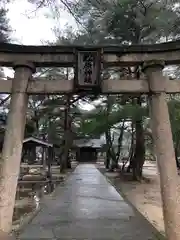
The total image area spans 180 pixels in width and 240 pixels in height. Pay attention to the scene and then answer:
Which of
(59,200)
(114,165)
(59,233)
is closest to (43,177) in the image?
(59,200)

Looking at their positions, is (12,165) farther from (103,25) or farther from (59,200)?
(103,25)

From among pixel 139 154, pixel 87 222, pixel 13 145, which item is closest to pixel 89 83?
pixel 13 145

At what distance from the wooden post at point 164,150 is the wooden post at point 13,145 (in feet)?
7.90

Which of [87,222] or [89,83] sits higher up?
[89,83]

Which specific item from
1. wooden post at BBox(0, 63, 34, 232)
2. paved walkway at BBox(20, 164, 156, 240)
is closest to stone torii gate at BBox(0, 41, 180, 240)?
wooden post at BBox(0, 63, 34, 232)

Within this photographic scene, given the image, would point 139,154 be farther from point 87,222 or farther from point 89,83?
point 89,83

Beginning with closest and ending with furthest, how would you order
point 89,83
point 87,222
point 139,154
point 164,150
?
point 164,150 < point 89,83 < point 87,222 < point 139,154

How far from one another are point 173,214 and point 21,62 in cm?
394

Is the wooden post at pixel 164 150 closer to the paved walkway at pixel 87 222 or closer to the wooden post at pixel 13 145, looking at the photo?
the paved walkway at pixel 87 222

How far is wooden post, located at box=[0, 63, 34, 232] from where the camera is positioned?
568cm

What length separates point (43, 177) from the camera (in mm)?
21672

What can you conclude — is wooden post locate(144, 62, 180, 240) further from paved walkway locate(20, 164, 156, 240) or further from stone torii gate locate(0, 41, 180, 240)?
paved walkway locate(20, 164, 156, 240)

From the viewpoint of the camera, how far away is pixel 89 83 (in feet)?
19.9

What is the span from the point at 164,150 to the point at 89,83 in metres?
1.86
